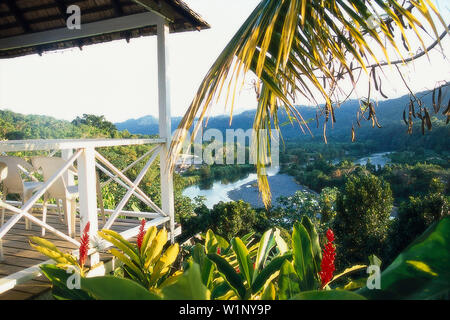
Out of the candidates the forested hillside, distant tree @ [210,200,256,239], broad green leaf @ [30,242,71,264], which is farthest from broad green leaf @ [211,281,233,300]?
the forested hillside

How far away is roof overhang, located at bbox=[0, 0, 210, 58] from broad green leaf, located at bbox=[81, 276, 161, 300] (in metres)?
2.69

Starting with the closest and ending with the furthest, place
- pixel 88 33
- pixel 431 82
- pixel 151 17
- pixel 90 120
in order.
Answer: pixel 431 82 → pixel 151 17 → pixel 88 33 → pixel 90 120

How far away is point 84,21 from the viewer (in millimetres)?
3430

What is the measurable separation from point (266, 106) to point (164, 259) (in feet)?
2.90

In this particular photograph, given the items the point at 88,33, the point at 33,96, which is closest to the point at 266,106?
the point at 88,33

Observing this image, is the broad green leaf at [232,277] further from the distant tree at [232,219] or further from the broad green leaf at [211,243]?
the distant tree at [232,219]

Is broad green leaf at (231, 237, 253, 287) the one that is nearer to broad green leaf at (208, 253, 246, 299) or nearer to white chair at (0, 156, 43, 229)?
broad green leaf at (208, 253, 246, 299)

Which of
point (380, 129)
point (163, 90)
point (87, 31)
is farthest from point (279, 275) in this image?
point (380, 129)

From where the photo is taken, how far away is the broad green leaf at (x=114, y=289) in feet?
1.83

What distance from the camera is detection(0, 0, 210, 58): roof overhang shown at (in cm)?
310

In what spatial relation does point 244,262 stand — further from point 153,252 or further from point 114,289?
point 114,289

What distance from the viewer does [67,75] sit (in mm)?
24531

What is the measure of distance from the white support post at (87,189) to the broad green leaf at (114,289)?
1930 millimetres
